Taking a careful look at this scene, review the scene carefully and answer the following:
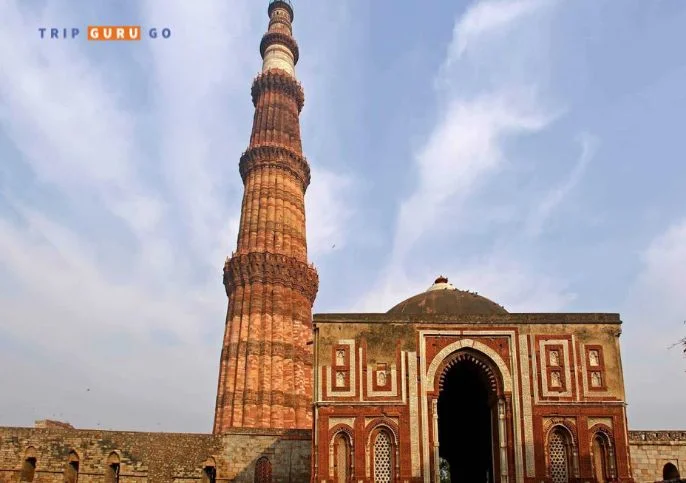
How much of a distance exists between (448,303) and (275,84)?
67.0 ft

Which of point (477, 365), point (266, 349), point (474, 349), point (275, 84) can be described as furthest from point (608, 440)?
point (275, 84)

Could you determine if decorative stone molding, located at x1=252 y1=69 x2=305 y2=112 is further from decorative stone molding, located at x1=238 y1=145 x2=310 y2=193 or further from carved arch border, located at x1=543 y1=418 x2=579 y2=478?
carved arch border, located at x1=543 y1=418 x2=579 y2=478

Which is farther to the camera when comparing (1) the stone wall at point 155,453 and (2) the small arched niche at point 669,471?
(1) the stone wall at point 155,453

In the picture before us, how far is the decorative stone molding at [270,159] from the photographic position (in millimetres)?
35094

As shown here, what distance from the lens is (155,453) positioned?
25031mm

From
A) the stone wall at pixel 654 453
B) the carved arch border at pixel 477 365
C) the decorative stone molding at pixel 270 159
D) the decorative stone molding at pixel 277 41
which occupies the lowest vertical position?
the stone wall at pixel 654 453

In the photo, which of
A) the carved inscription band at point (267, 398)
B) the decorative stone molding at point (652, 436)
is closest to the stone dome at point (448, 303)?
the decorative stone molding at point (652, 436)

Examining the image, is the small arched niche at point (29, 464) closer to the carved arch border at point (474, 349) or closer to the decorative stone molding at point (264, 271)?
the decorative stone molding at point (264, 271)

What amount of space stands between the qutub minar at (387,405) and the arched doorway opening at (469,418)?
8cm

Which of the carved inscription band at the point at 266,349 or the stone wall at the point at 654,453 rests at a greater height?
the carved inscription band at the point at 266,349

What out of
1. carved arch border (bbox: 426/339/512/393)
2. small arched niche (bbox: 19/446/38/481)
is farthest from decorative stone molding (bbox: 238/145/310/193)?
carved arch border (bbox: 426/339/512/393)

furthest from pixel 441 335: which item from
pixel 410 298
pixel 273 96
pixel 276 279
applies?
pixel 273 96

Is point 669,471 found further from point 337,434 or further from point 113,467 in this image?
point 113,467

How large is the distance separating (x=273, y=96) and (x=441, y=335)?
21702 mm
